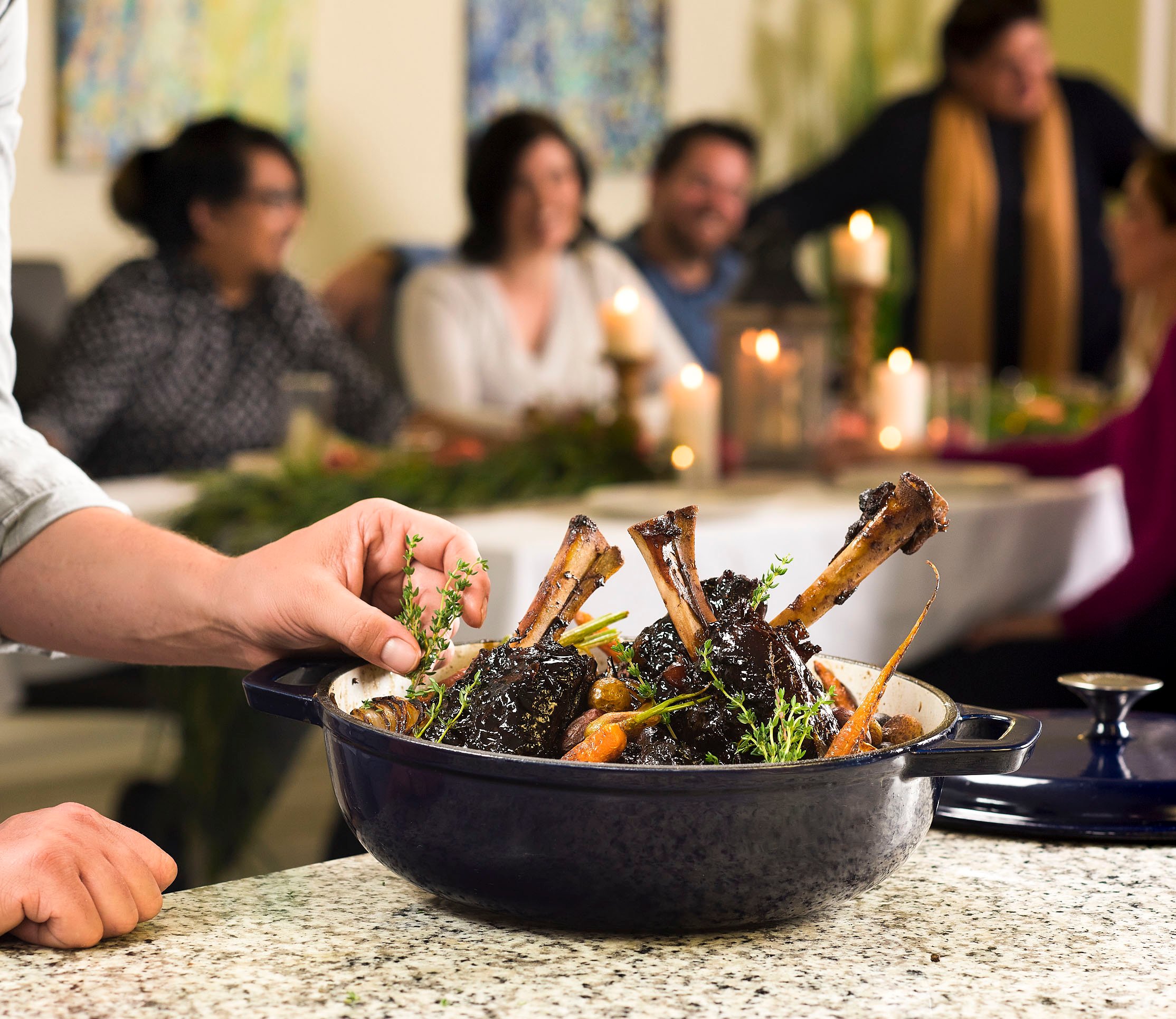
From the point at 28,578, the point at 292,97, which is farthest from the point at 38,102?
the point at 28,578

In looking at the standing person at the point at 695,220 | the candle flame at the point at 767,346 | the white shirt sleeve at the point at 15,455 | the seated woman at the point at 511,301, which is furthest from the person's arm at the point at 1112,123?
the white shirt sleeve at the point at 15,455

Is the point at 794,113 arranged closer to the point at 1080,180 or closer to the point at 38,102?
the point at 1080,180

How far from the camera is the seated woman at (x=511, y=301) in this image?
3.88 metres

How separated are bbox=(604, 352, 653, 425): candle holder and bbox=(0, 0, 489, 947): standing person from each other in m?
1.52

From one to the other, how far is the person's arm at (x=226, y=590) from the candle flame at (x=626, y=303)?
4.95 ft

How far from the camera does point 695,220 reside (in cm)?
456

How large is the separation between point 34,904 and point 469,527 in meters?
1.38

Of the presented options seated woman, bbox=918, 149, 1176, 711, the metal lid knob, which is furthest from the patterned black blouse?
the metal lid knob

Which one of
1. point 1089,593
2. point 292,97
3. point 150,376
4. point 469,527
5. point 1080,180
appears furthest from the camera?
point 1080,180

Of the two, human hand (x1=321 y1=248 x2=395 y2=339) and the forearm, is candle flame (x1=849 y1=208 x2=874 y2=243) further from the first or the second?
human hand (x1=321 y1=248 x2=395 y2=339)

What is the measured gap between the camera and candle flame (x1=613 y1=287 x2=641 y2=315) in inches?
91.5

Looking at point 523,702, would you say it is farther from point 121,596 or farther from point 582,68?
point 582,68

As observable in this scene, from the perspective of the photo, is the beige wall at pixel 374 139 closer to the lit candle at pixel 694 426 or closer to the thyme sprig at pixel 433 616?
→ the lit candle at pixel 694 426

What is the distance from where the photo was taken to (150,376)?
3.24 m
